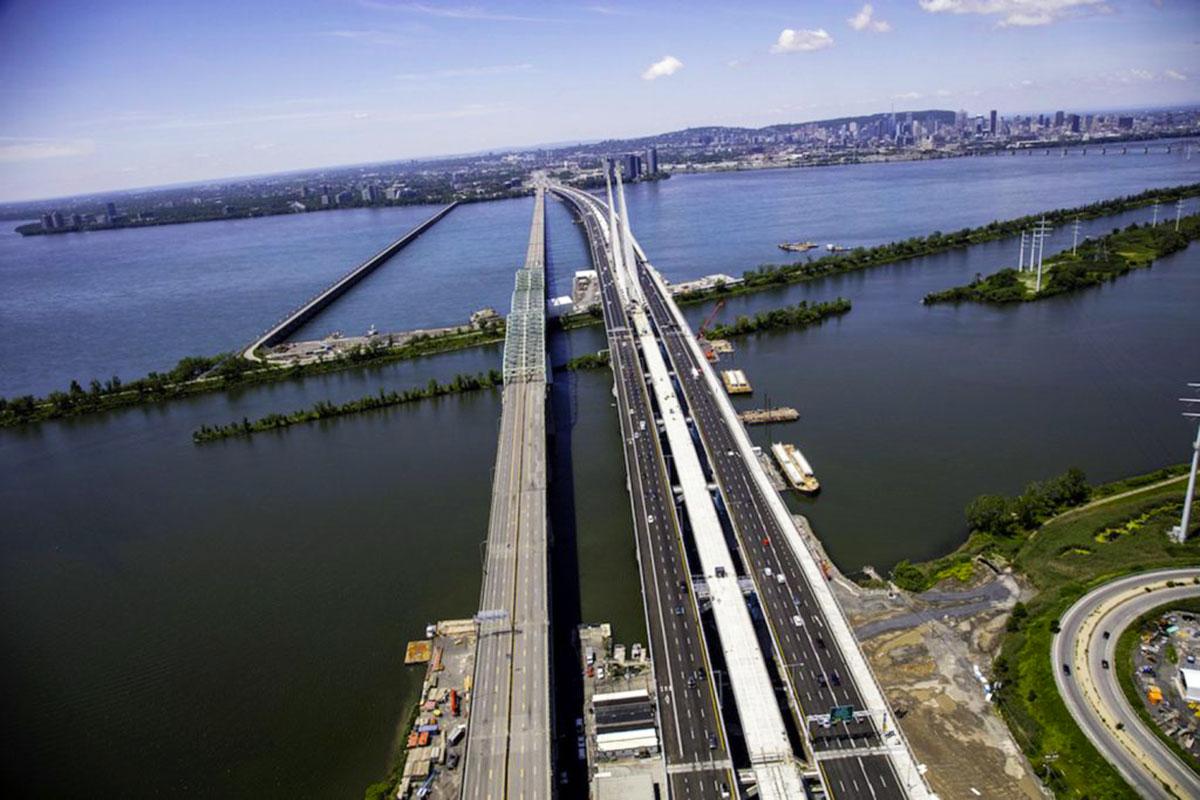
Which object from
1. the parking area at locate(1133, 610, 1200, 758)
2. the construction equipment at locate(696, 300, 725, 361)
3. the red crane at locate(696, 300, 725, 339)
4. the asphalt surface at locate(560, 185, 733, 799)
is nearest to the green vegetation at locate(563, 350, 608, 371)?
the construction equipment at locate(696, 300, 725, 361)

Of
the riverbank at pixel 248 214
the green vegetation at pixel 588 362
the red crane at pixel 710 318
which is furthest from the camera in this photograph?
the riverbank at pixel 248 214

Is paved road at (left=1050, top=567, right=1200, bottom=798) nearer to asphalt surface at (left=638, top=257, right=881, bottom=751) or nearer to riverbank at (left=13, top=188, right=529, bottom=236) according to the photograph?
asphalt surface at (left=638, top=257, right=881, bottom=751)

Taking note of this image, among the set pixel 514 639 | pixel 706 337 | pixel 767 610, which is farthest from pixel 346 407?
pixel 767 610

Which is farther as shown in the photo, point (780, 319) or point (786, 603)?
point (780, 319)

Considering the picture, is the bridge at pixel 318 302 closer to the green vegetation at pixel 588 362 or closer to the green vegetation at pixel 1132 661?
the green vegetation at pixel 588 362

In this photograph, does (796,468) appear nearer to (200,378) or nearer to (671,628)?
(671,628)

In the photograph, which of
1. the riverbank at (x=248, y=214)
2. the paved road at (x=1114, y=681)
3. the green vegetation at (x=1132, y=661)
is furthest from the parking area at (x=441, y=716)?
the riverbank at (x=248, y=214)

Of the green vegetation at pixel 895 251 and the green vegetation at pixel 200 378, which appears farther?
the green vegetation at pixel 895 251
